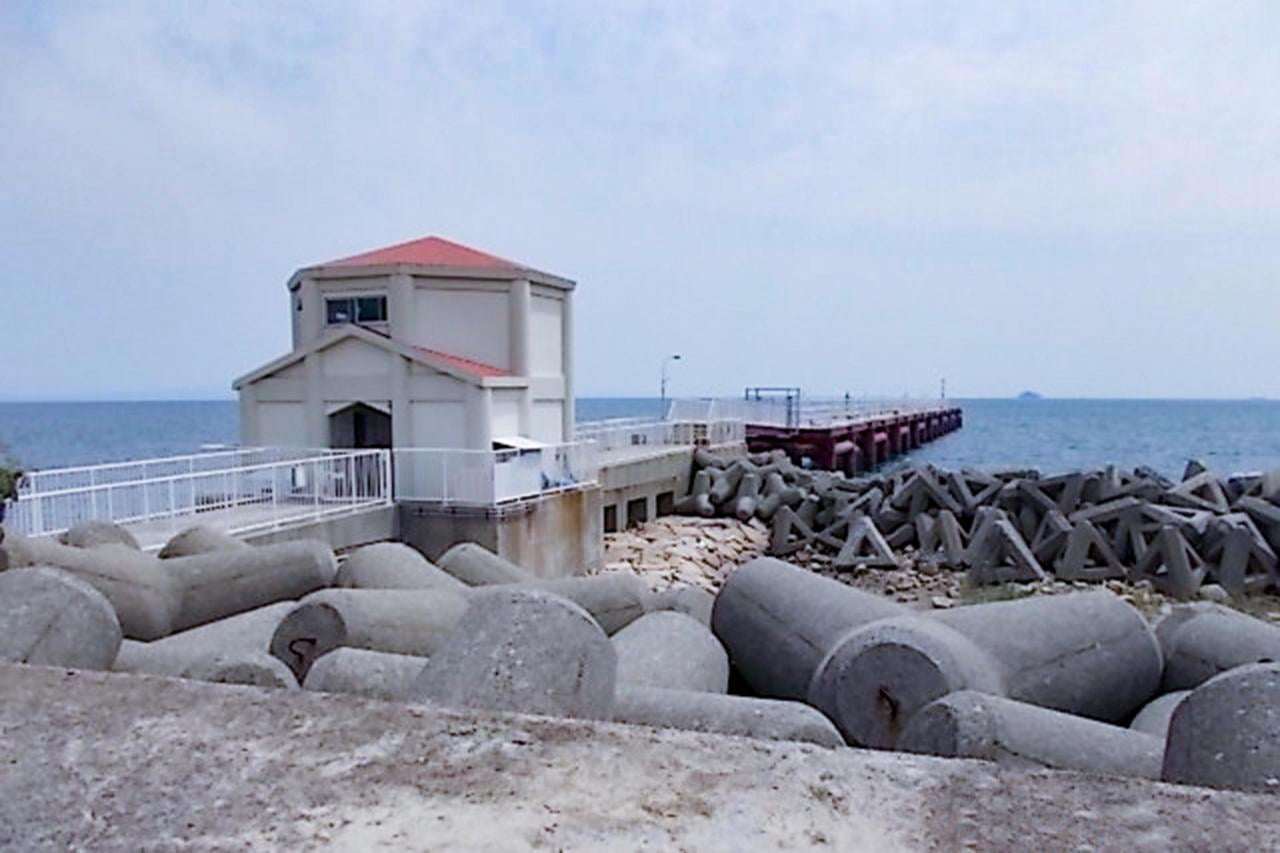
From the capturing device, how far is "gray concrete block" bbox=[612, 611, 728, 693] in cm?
706

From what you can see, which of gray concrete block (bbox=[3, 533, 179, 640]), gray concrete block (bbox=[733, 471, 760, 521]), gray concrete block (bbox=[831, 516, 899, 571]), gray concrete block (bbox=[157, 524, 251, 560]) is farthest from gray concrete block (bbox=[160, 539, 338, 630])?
gray concrete block (bbox=[733, 471, 760, 521])

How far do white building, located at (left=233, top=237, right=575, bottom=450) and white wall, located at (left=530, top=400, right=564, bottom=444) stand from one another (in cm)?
3

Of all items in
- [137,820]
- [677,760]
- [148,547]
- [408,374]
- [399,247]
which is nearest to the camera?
[137,820]

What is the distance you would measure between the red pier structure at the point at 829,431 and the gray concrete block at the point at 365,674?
3541 centimetres

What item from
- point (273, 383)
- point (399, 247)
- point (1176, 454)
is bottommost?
point (1176, 454)

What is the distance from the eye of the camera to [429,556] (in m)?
18.3

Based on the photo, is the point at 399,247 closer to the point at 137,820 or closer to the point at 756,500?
the point at 756,500

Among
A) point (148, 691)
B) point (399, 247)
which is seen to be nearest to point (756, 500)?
point (399, 247)

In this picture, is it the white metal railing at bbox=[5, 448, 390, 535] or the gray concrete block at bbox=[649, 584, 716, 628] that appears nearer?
the gray concrete block at bbox=[649, 584, 716, 628]

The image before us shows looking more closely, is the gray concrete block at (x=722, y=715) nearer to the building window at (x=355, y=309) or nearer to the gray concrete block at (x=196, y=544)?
the gray concrete block at (x=196, y=544)

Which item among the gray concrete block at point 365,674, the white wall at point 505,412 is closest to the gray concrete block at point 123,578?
the gray concrete block at point 365,674

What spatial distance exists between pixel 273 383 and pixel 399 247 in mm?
5322

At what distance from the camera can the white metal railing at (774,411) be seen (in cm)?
3903

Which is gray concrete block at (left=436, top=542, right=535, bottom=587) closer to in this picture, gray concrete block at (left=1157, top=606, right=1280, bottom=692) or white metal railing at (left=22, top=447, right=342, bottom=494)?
white metal railing at (left=22, top=447, right=342, bottom=494)
